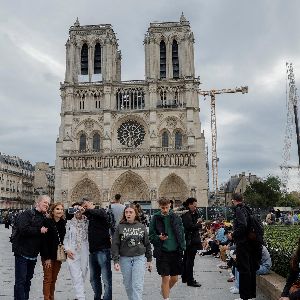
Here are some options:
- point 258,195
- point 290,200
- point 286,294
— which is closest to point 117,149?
point 258,195

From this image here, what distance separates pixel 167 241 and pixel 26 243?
6.78ft

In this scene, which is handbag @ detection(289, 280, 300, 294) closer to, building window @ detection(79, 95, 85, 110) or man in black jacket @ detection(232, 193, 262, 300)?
man in black jacket @ detection(232, 193, 262, 300)

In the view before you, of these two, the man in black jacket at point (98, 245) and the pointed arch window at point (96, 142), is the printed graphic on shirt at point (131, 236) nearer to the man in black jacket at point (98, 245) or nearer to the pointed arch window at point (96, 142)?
the man in black jacket at point (98, 245)

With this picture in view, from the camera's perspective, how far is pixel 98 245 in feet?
24.0

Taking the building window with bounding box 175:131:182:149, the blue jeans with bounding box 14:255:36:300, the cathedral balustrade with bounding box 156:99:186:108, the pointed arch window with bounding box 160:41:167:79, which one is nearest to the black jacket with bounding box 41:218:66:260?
the blue jeans with bounding box 14:255:36:300

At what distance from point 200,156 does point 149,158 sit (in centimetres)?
556

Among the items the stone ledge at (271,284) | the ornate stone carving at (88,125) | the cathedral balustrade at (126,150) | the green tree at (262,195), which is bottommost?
the stone ledge at (271,284)

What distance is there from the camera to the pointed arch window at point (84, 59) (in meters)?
55.4

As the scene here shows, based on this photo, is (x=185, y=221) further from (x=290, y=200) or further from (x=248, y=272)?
(x=290, y=200)

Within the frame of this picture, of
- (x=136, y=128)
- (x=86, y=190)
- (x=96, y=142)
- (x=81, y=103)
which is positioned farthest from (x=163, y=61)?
(x=86, y=190)

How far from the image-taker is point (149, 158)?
51.9 meters

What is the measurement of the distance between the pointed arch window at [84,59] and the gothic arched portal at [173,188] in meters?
15.6

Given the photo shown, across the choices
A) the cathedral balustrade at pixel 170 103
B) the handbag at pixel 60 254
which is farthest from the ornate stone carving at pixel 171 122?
the handbag at pixel 60 254

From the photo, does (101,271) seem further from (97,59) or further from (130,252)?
(97,59)
